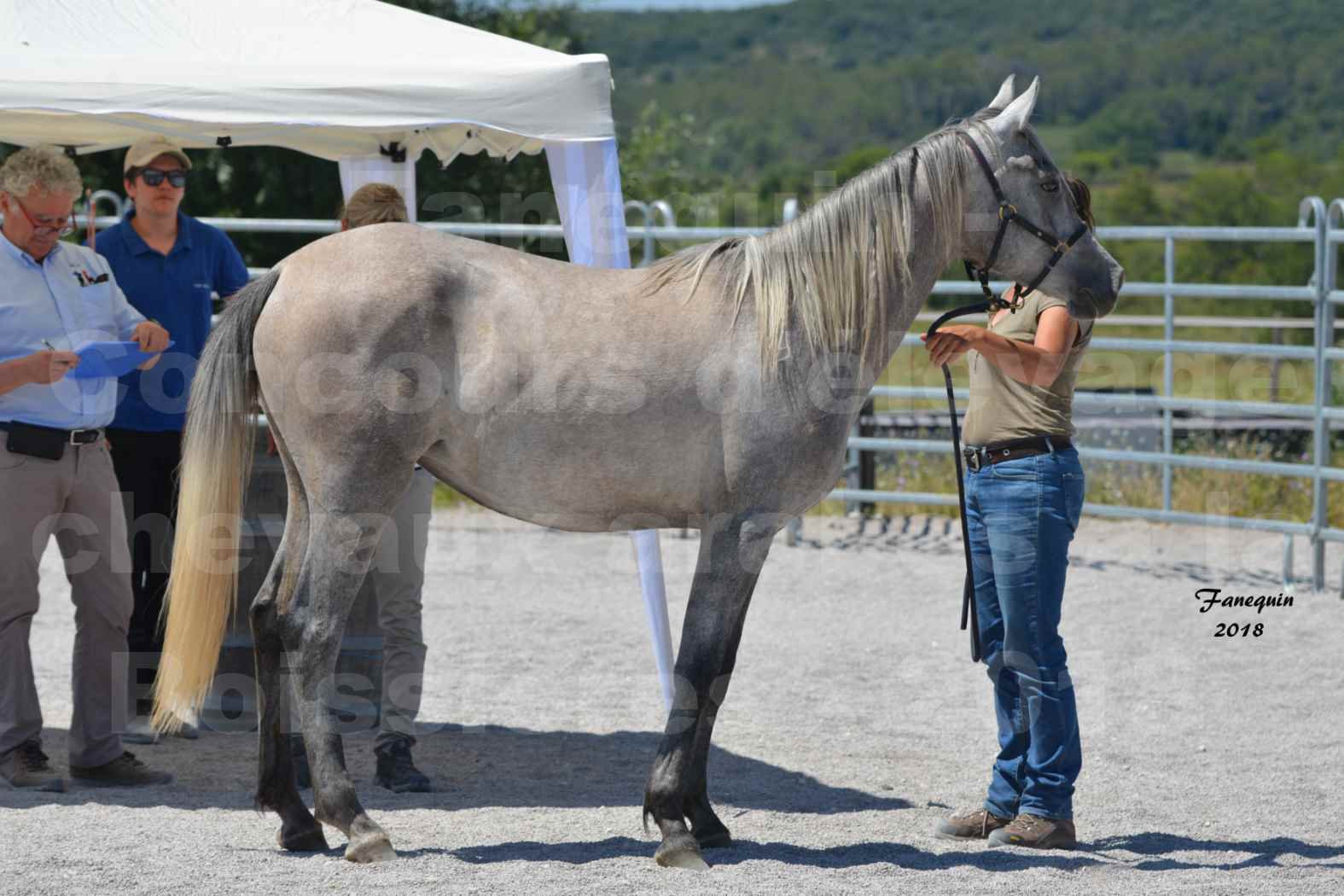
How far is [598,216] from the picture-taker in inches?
179

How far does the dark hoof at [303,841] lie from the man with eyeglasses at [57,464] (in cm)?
91

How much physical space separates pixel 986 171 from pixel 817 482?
35.9 inches

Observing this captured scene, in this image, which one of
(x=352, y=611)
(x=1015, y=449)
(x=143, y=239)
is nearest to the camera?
(x=1015, y=449)

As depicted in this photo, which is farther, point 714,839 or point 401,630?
point 401,630

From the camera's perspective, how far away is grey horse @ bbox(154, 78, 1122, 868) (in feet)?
11.9

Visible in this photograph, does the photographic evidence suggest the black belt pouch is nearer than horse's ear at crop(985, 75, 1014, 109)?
No

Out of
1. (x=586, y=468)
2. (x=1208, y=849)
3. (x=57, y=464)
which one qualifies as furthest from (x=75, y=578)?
(x=1208, y=849)

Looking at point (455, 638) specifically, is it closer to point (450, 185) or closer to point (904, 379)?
point (450, 185)

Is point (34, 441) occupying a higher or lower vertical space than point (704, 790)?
higher

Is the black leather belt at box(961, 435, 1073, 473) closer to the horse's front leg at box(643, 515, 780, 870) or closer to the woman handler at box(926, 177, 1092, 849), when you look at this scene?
the woman handler at box(926, 177, 1092, 849)

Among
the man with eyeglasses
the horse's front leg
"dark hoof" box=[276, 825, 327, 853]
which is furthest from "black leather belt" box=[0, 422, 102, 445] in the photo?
the horse's front leg

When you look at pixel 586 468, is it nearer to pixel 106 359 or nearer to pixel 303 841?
pixel 303 841

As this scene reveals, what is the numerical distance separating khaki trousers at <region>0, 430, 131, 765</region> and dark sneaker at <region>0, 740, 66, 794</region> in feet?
0.10

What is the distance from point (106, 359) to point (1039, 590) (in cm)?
272
